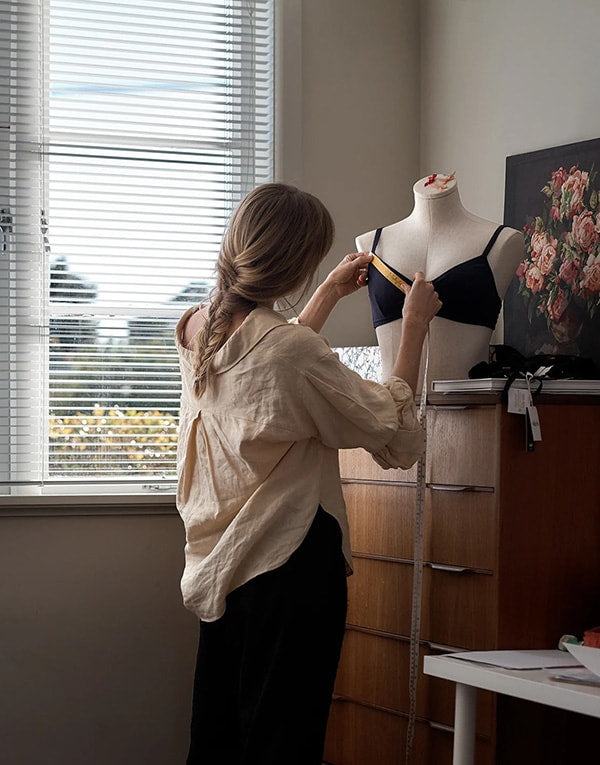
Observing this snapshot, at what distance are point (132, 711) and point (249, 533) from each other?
137cm

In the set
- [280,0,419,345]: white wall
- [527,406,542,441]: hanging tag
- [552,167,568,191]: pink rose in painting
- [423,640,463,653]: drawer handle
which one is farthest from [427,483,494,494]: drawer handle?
[280,0,419,345]: white wall

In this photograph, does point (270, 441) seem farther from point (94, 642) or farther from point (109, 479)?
point (94, 642)

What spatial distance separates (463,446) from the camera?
91.0 inches

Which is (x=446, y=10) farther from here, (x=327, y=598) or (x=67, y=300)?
(x=327, y=598)

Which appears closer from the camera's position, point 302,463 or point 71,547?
point 302,463

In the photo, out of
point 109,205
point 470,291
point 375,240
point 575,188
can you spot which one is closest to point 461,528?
point 470,291

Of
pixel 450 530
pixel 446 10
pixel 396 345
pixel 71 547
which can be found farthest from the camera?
pixel 446 10

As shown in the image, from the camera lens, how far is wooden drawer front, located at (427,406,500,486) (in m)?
2.24

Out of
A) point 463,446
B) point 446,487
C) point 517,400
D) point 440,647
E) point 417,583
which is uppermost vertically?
point 517,400

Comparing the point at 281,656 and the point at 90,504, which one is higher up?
the point at 90,504

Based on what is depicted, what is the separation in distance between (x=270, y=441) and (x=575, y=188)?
1261mm

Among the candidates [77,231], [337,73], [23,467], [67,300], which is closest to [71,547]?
[23,467]

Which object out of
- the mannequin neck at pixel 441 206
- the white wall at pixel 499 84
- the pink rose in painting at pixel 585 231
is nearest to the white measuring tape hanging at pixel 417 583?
the mannequin neck at pixel 441 206

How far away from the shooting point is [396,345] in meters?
2.50
